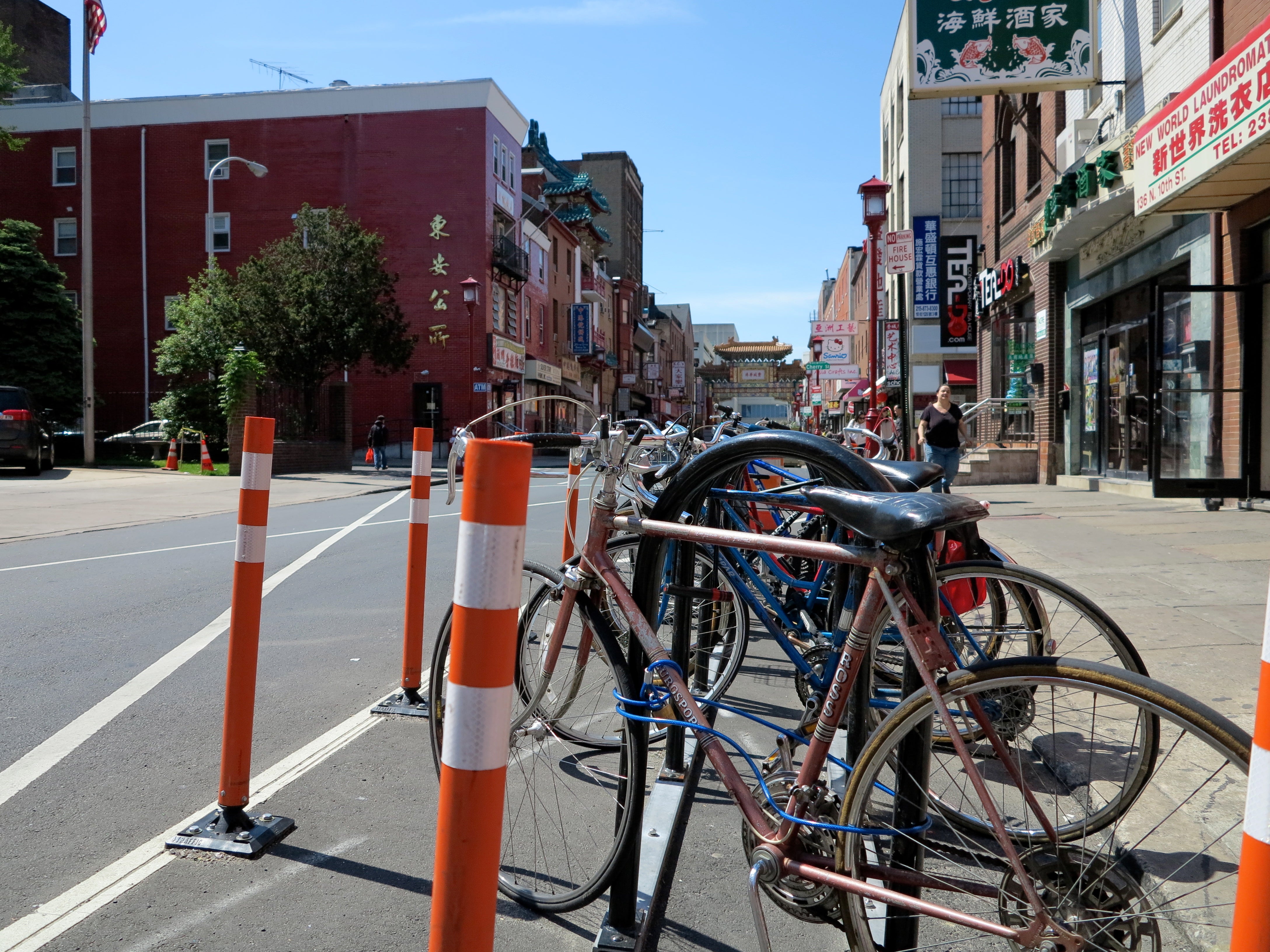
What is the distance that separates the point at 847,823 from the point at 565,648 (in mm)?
1148

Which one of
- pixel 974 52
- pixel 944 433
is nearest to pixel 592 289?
pixel 974 52

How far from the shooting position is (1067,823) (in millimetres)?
2764

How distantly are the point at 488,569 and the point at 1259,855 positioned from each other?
3.99 feet

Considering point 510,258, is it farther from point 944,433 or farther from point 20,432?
point 944,433

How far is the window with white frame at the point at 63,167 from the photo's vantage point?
1560 inches

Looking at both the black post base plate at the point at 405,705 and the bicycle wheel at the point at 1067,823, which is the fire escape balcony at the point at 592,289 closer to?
the black post base plate at the point at 405,705

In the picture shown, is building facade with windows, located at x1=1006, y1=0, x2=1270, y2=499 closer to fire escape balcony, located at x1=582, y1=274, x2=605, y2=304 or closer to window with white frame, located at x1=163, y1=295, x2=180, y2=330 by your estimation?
window with white frame, located at x1=163, y1=295, x2=180, y2=330

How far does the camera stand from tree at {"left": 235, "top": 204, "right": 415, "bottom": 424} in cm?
2875

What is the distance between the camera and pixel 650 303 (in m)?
96.4

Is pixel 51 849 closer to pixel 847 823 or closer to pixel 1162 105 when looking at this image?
pixel 847 823

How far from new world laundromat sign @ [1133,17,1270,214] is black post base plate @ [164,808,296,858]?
944cm

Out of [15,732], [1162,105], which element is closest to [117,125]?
[1162,105]

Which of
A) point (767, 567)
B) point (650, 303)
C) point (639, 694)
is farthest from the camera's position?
point (650, 303)

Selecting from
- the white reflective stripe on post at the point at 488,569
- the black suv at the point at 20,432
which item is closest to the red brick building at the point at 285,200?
the black suv at the point at 20,432
